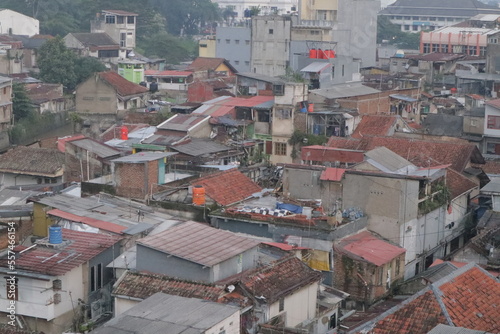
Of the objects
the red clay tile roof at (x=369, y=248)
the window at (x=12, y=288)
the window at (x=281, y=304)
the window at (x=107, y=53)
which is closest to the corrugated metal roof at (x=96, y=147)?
the red clay tile roof at (x=369, y=248)

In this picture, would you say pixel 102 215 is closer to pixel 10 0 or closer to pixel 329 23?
pixel 329 23

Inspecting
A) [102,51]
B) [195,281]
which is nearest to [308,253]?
[195,281]

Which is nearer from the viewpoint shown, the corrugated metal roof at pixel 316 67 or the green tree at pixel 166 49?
the corrugated metal roof at pixel 316 67

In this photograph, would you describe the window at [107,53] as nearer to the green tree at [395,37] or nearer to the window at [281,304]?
the green tree at [395,37]

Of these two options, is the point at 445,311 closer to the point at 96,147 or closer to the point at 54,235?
the point at 54,235

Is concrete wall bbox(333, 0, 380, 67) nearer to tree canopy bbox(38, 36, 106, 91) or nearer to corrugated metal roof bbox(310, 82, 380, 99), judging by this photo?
tree canopy bbox(38, 36, 106, 91)

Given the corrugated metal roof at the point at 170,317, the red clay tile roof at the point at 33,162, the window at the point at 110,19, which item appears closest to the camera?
the corrugated metal roof at the point at 170,317
